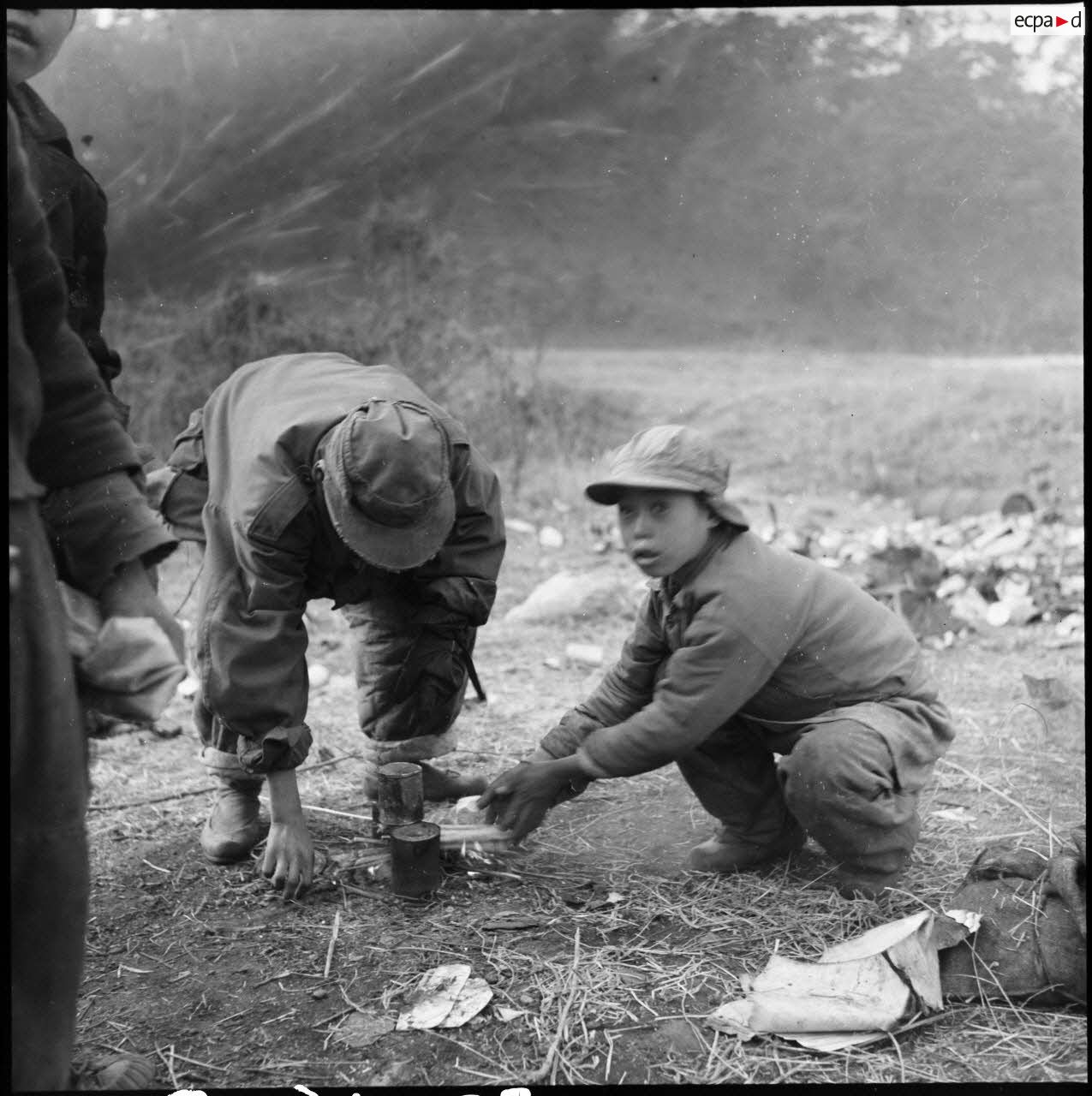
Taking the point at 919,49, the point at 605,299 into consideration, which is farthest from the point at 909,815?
the point at 605,299

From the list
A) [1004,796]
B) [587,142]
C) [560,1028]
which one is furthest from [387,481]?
[1004,796]

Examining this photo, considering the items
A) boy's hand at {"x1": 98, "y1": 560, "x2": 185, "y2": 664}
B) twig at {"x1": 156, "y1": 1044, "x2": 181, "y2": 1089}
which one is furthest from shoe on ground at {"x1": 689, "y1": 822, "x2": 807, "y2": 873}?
boy's hand at {"x1": 98, "y1": 560, "x2": 185, "y2": 664}

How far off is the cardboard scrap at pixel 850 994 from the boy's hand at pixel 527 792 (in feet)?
2.08

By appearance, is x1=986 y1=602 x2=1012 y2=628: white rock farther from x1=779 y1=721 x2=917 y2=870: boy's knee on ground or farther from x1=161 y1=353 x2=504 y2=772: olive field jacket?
x1=161 y1=353 x2=504 y2=772: olive field jacket

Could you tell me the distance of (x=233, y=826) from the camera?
9.61 ft

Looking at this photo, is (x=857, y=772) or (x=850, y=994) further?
(x=857, y=772)

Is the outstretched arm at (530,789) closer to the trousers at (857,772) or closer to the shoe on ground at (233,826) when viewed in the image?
the trousers at (857,772)

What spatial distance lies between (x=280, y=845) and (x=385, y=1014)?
2.14ft

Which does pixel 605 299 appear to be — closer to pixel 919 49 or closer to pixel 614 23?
pixel 919 49

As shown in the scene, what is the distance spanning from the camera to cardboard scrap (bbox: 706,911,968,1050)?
6.91ft

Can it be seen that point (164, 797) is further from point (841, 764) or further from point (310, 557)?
point (841, 764)

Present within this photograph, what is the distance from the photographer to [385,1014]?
2.20 metres

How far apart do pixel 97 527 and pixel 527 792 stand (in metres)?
1.30

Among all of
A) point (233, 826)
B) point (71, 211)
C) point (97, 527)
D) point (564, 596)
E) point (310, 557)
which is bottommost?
point (233, 826)
